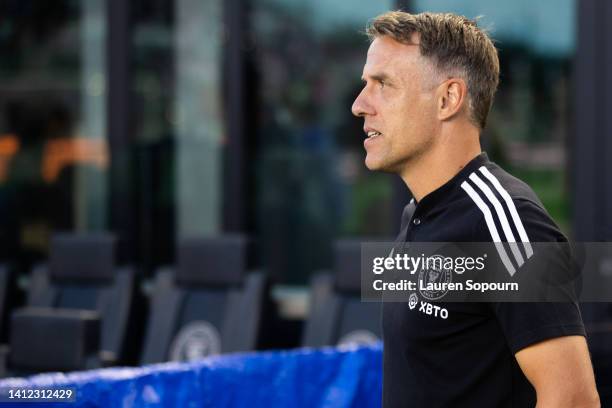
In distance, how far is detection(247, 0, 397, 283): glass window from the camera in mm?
5605

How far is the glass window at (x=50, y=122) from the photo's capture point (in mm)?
6293

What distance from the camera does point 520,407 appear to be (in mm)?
1570

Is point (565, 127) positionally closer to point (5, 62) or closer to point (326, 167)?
point (326, 167)

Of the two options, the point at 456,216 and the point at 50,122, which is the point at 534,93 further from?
the point at 456,216

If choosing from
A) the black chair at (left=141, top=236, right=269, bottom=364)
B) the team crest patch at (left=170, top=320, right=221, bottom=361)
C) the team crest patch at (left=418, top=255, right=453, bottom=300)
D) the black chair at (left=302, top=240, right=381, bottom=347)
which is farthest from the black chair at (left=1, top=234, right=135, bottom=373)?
the team crest patch at (left=418, top=255, right=453, bottom=300)

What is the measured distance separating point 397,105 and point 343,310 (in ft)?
9.32

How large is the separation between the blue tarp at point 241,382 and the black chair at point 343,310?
131 cm

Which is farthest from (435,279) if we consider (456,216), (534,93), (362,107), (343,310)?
(534,93)

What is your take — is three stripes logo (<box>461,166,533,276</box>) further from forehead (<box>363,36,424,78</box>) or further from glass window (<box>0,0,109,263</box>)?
glass window (<box>0,0,109,263</box>)

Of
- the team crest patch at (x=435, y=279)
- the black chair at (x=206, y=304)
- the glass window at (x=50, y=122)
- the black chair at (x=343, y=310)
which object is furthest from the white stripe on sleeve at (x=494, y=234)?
the glass window at (x=50, y=122)

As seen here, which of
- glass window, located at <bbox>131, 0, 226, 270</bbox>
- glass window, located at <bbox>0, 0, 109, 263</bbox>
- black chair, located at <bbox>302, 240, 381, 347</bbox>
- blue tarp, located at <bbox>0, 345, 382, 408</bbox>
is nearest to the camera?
blue tarp, located at <bbox>0, 345, 382, 408</bbox>

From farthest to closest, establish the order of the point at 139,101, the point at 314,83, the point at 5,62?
the point at 5,62 < the point at 139,101 < the point at 314,83

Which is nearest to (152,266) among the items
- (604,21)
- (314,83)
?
(314,83)

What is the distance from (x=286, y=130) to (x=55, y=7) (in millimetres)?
1688
